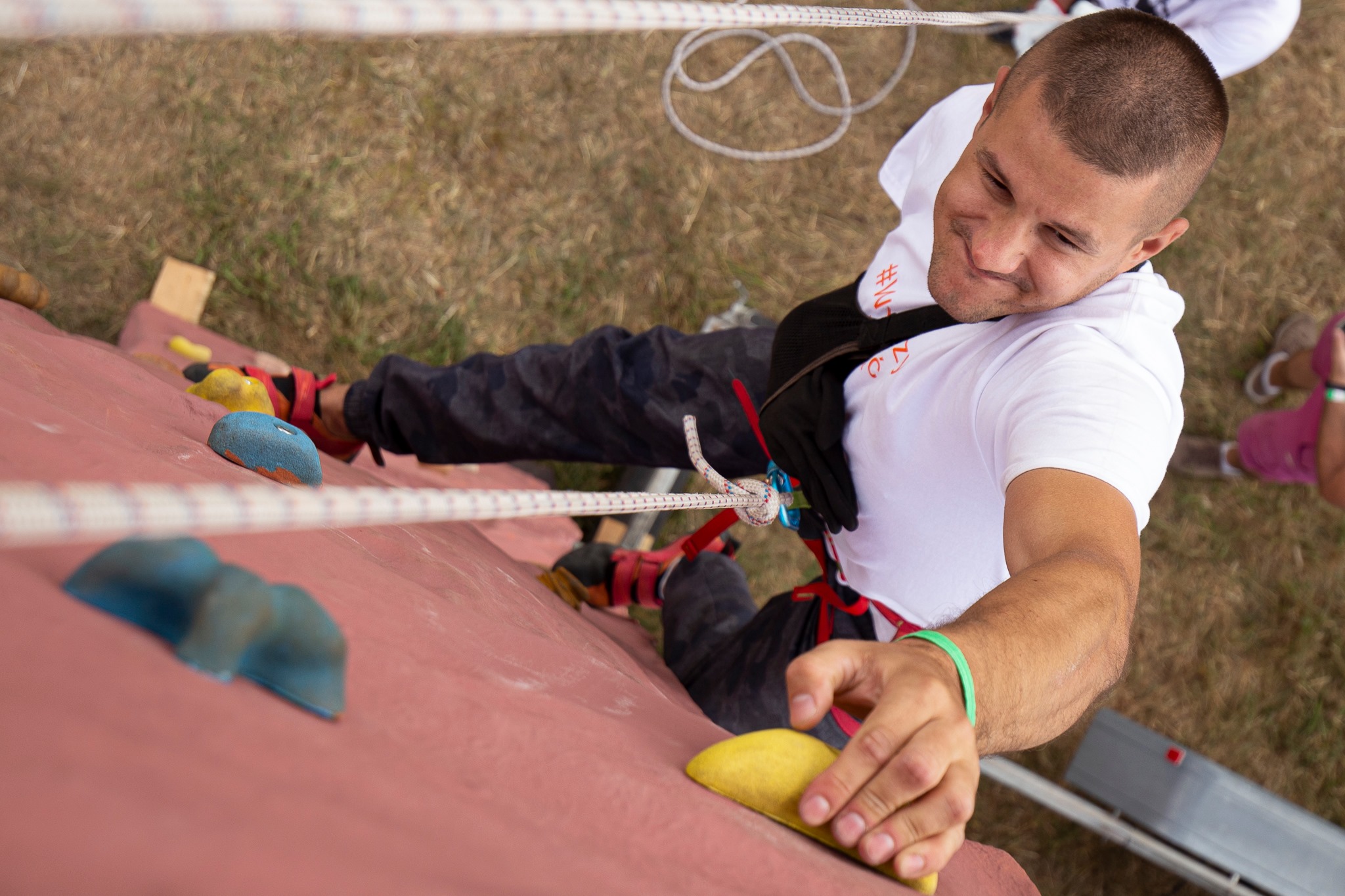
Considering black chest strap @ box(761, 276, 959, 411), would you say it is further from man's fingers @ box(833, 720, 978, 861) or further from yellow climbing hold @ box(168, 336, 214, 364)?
yellow climbing hold @ box(168, 336, 214, 364)

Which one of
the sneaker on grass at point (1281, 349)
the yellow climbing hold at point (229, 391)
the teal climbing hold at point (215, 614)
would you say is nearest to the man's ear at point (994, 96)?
the teal climbing hold at point (215, 614)

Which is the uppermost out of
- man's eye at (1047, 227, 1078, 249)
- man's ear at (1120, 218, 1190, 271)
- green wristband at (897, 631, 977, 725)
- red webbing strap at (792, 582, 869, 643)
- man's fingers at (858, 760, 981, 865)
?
man's ear at (1120, 218, 1190, 271)

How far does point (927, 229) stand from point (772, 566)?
55.0 inches

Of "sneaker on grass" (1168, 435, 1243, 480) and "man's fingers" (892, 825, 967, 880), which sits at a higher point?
"sneaker on grass" (1168, 435, 1243, 480)

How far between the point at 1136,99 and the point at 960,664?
29.5 inches

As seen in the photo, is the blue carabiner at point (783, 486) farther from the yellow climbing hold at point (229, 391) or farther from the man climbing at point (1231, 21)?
the man climbing at point (1231, 21)

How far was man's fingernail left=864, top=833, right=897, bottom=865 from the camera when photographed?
60 centimetres

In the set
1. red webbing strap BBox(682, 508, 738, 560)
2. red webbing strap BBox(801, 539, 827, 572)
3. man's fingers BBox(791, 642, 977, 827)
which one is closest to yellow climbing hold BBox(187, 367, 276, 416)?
red webbing strap BBox(682, 508, 738, 560)

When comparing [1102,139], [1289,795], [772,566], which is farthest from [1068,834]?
[1102,139]

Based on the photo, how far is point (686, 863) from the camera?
1.95 ft

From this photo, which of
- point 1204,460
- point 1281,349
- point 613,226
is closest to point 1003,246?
point 613,226

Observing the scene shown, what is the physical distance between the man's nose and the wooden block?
193 centimetres

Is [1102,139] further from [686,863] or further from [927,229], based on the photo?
[686,863]

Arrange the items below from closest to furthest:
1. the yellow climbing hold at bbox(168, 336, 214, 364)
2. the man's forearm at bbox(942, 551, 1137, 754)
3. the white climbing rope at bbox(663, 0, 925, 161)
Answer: the man's forearm at bbox(942, 551, 1137, 754) → the yellow climbing hold at bbox(168, 336, 214, 364) → the white climbing rope at bbox(663, 0, 925, 161)
